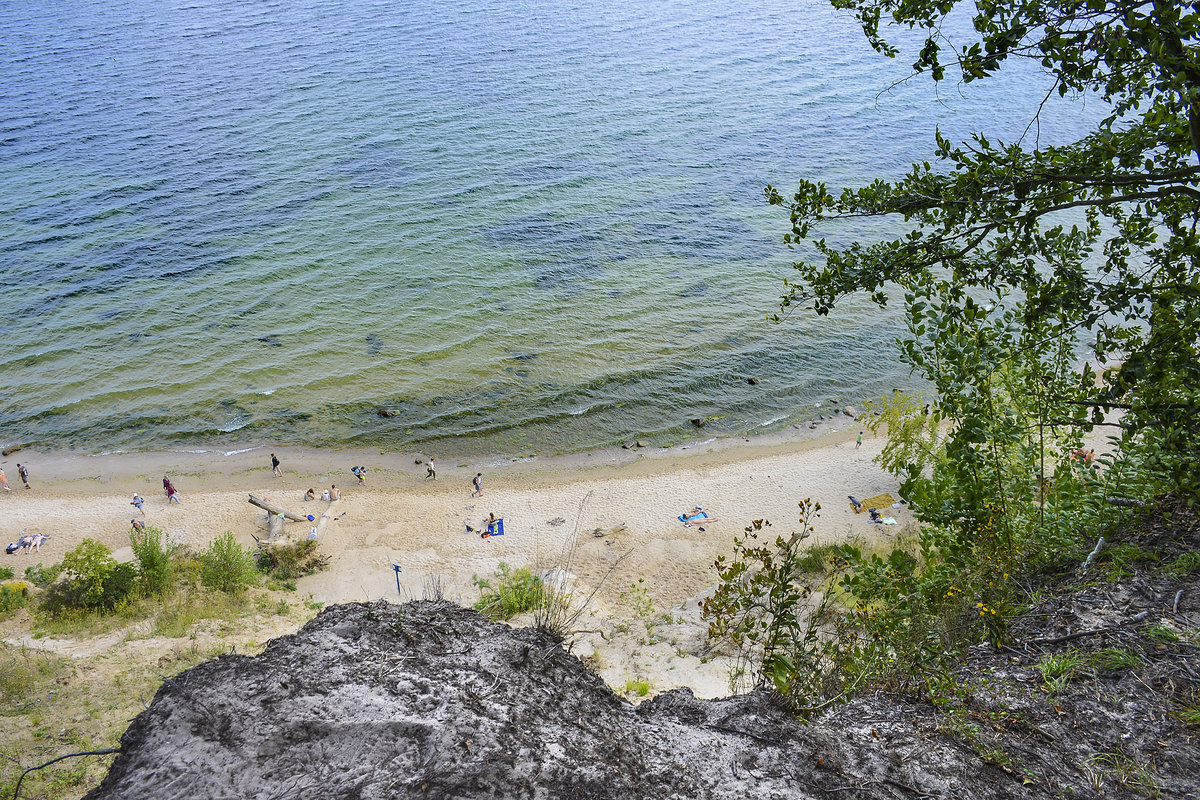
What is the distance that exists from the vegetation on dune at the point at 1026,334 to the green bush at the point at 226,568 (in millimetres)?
17211

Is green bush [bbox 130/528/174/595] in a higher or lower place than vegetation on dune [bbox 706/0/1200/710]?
lower

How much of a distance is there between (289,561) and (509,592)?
993 centimetres

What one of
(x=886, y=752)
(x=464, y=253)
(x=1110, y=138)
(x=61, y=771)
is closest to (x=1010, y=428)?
(x=1110, y=138)

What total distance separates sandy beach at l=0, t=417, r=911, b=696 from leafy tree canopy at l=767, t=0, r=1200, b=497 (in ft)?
45.1

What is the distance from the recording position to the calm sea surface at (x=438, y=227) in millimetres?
29797

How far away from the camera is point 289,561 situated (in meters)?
21.3

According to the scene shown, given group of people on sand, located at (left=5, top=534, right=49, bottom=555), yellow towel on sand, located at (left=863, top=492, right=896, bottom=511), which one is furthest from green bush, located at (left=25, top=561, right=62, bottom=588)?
yellow towel on sand, located at (left=863, top=492, right=896, bottom=511)

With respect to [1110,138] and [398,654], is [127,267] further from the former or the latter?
[1110,138]

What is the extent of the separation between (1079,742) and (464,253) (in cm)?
3884

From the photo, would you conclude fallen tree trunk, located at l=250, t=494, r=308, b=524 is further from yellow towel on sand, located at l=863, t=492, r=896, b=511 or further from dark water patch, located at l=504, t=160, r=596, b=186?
dark water patch, located at l=504, t=160, r=596, b=186

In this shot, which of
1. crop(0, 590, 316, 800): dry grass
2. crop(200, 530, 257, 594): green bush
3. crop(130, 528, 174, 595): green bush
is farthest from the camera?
crop(200, 530, 257, 594): green bush

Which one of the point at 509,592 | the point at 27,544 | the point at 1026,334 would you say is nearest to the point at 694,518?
the point at 509,592

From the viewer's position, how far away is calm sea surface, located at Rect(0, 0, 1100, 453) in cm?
2980

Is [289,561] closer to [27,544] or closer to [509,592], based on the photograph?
[27,544]
